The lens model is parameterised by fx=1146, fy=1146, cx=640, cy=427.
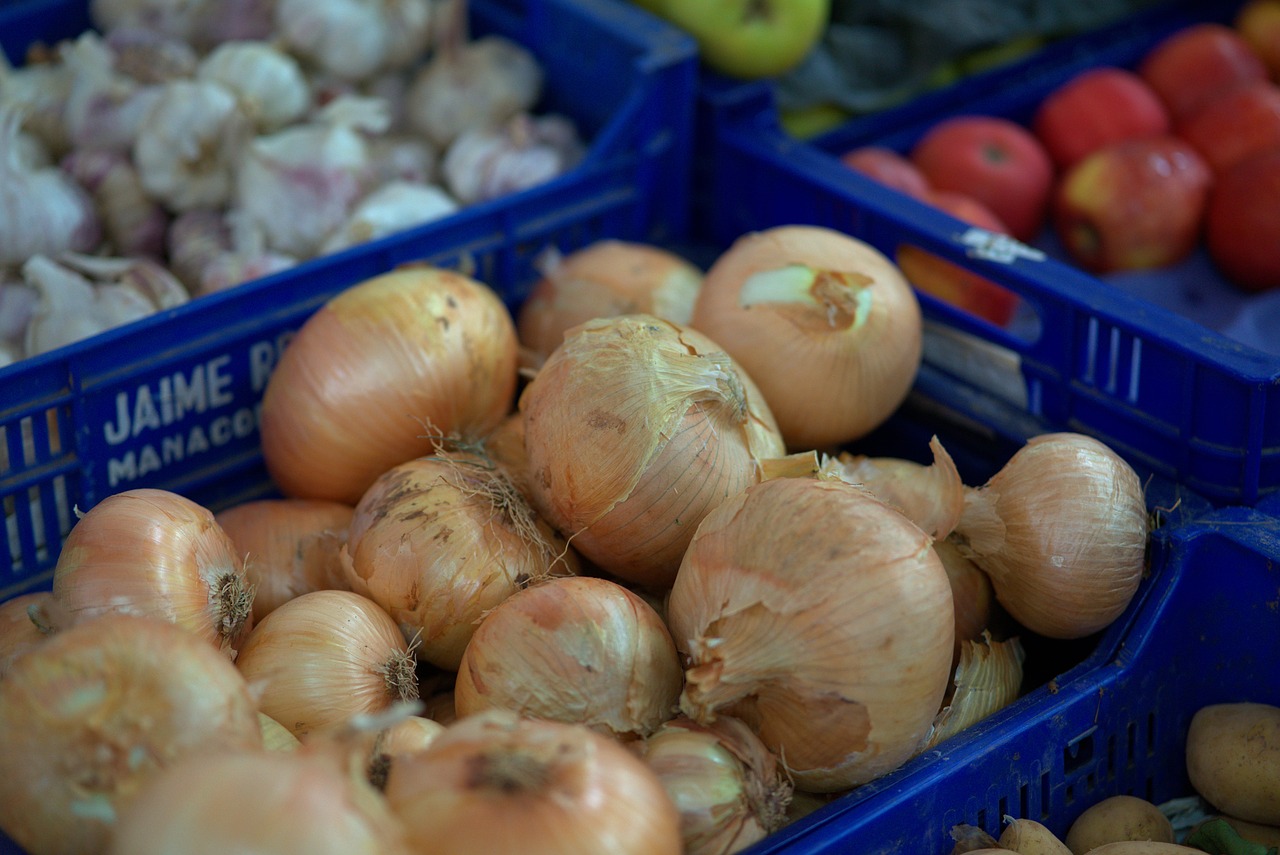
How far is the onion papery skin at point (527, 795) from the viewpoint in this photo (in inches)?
29.9

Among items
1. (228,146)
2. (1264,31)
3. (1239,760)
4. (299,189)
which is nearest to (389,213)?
(299,189)

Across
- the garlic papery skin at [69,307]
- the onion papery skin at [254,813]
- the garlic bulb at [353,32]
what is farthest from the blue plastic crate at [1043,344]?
the onion papery skin at [254,813]

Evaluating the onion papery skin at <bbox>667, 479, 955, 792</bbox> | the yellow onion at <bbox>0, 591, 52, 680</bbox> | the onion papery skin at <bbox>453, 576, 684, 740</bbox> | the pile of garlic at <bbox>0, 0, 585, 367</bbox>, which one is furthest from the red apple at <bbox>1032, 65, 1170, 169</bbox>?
the yellow onion at <bbox>0, 591, 52, 680</bbox>

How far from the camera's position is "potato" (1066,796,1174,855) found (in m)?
1.14

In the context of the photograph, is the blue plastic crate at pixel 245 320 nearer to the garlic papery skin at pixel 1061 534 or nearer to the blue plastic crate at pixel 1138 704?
the garlic papery skin at pixel 1061 534

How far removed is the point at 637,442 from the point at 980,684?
0.44m

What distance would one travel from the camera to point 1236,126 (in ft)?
6.74

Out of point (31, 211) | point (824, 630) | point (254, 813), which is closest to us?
point (254, 813)

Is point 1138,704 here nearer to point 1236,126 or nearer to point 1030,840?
point 1030,840

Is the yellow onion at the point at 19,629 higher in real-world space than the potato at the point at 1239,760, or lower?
higher

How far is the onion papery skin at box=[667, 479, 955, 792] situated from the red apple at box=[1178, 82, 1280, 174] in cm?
144

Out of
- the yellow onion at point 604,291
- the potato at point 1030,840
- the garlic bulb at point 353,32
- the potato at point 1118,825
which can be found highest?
the garlic bulb at point 353,32

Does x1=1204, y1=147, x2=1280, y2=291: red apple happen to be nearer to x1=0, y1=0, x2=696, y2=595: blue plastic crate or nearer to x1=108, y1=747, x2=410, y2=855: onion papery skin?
x1=0, y1=0, x2=696, y2=595: blue plastic crate

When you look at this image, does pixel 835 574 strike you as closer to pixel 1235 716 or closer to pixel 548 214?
pixel 1235 716
